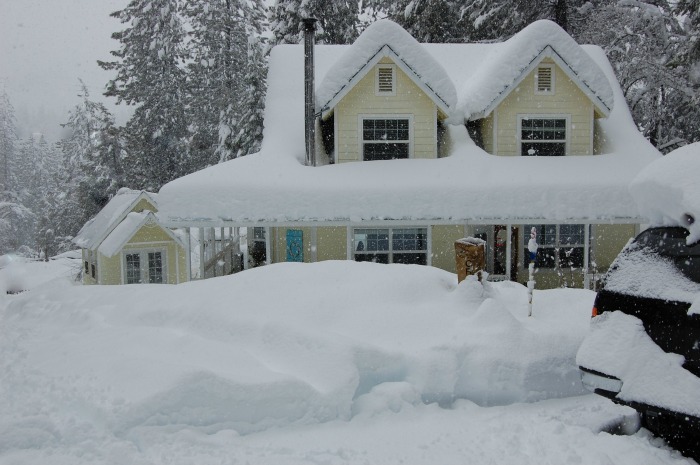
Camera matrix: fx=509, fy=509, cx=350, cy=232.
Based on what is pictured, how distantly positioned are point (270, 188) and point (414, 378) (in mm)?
7908

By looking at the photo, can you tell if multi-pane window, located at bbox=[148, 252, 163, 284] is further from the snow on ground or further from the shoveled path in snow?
the shoveled path in snow

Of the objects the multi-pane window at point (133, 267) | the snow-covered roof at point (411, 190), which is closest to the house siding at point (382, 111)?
the snow-covered roof at point (411, 190)

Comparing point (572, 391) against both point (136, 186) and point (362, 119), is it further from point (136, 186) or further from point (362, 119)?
point (136, 186)

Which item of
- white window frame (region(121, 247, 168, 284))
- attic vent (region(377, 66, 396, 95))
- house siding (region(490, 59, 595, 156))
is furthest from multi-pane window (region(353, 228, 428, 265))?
white window frame (region(121, 247, 168, 284))

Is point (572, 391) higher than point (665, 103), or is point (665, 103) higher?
point (665, 103)

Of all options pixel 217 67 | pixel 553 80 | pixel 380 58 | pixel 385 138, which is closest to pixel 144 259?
pixel 385 138

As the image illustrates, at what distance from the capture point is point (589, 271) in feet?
43.2

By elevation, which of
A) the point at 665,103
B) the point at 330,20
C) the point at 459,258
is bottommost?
the point at 459,258

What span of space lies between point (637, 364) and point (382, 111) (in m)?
10.9

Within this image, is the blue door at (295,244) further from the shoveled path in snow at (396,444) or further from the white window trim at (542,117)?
the shoveled path in snow at (396,444)

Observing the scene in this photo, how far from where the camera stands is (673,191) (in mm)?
4094

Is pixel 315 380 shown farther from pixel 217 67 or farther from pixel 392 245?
pixel 217 67

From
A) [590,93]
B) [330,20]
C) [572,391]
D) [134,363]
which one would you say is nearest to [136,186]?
[330,20]

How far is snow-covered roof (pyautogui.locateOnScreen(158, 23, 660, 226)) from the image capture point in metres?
11.9
